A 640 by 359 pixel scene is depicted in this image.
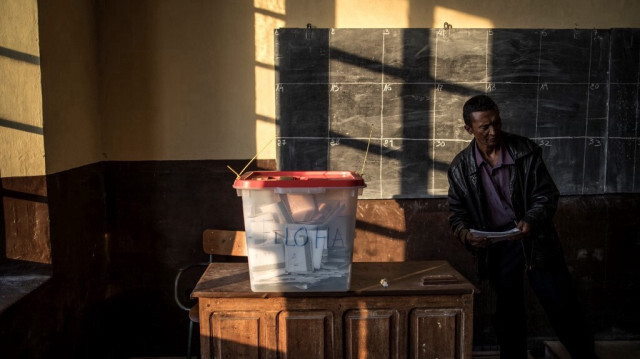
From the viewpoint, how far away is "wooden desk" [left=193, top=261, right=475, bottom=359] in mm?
2430

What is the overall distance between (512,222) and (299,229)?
1.09 meters

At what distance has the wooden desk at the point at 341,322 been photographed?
7.97 ft

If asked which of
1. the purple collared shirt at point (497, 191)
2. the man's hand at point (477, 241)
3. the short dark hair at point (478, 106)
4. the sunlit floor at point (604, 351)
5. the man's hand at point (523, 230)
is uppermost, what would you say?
the short dark hair at point (478, 106)

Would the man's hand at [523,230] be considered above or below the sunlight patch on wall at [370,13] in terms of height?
below

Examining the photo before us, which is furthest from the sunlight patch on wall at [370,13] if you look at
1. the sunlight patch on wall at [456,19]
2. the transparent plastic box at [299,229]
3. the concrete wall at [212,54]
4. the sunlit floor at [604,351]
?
the sunlit floor at [604,351]

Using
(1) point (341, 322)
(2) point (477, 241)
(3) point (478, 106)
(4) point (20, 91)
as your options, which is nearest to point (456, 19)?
(3) point (478, 106)

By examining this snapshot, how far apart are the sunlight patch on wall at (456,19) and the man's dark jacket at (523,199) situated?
103 cm

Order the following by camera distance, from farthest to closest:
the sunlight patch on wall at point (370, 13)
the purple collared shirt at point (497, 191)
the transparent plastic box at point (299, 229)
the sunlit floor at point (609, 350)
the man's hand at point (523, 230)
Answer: the sunlight patch on wall at point (370, 13) < the sunlit floor at point (609, 350) < the purple collared shirt at point (497, 191) < the man's hand at point (523, 230) < the transparent plastic box at point (299, 229)

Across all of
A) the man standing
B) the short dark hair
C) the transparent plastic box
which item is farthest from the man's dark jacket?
the transparent plastic box

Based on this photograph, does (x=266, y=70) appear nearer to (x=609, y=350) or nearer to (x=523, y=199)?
(x=523, y=199)

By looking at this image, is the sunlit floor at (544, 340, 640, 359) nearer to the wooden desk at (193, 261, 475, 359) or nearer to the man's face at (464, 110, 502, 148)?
the wooden desk at (193, 261, 475, 359)

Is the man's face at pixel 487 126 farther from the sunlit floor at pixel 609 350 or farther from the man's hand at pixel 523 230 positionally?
the sunlit floor at pixel 609 350

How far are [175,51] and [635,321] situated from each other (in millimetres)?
3451

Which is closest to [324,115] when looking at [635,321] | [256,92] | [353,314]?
[256,92]
